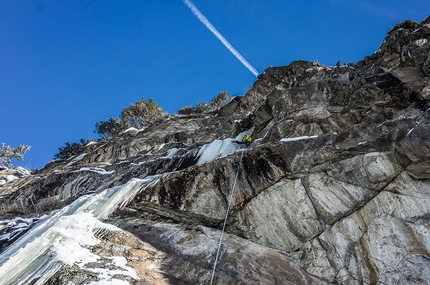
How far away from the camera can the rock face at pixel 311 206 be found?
5.85m

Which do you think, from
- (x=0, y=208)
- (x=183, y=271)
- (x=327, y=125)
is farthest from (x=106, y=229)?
(x=0, y=208)

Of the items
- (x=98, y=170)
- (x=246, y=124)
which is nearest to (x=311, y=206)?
(x=246, y=124)

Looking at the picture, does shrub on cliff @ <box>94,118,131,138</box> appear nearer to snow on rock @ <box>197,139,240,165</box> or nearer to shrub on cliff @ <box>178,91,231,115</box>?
shrub on cliff @ <box>178,91,231,115</box>

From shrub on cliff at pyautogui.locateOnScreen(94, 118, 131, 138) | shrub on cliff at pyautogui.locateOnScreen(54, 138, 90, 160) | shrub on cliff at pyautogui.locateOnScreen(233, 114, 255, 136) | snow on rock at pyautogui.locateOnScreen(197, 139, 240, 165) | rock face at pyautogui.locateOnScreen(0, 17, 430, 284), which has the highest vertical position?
shrub on cliff at pyautogui.locateOnScreen(94, 118, 131, 138)

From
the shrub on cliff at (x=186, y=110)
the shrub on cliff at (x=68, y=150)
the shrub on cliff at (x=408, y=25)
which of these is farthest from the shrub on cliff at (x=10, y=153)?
the shrub on cliff at (x=408, y=25)

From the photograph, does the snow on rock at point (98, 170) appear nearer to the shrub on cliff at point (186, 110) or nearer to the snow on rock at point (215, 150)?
the snow on rock at point (215, 150)

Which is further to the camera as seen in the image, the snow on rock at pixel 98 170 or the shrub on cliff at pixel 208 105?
the shrub on cliff at pixel 208 105

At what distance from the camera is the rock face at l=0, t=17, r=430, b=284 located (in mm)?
5848

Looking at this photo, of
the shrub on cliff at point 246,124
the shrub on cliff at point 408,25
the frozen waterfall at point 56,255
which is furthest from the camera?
the shrub on cliff at point 408,25

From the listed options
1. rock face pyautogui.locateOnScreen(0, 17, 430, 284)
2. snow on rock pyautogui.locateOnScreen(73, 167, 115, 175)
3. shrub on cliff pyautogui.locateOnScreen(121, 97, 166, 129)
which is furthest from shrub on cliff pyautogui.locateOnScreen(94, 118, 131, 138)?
rock face pyautogui.locateOnScreen(0, 17, 430, 284)

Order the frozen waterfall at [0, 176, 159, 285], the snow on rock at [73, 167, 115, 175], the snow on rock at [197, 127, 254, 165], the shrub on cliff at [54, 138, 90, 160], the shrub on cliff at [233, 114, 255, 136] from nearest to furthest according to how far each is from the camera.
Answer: the frozen waterfall at [0, 176, 159, 285], the snow on rock at [197, 127, 254, 165], the shrub on cliff at [233, 114, 255, 136], the snow on rock at [73, 167, 115, 175], the shrub on cliff at [54, 138, 90, 160]

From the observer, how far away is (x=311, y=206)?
7.02m

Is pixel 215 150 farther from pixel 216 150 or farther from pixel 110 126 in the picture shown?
pixel 110 126

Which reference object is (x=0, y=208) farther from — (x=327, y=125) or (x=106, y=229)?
(x=327, y=125)
